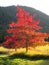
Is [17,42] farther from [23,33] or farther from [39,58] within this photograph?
[39,58]

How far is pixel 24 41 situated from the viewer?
34.8 meters

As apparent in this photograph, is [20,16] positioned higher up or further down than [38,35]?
higher up

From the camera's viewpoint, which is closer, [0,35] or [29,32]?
[29,32]

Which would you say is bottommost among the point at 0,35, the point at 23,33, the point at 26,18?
the point at 0,35

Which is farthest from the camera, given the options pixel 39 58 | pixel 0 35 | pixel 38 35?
pixel 0 35

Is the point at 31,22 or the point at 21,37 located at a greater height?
the point at 31,22

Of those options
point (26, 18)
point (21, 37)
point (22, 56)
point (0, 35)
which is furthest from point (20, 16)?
point (0, 35)

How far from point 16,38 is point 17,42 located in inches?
28.4

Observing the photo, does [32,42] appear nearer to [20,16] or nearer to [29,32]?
[29,32]

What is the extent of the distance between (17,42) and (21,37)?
3.77 ft

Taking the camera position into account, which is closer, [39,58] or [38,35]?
[39,58]

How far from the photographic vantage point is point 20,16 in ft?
113

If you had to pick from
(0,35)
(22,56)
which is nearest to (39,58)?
(22,56)

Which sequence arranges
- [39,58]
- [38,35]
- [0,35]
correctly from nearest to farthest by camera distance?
[39,58] → [38,35] → [0,35]
